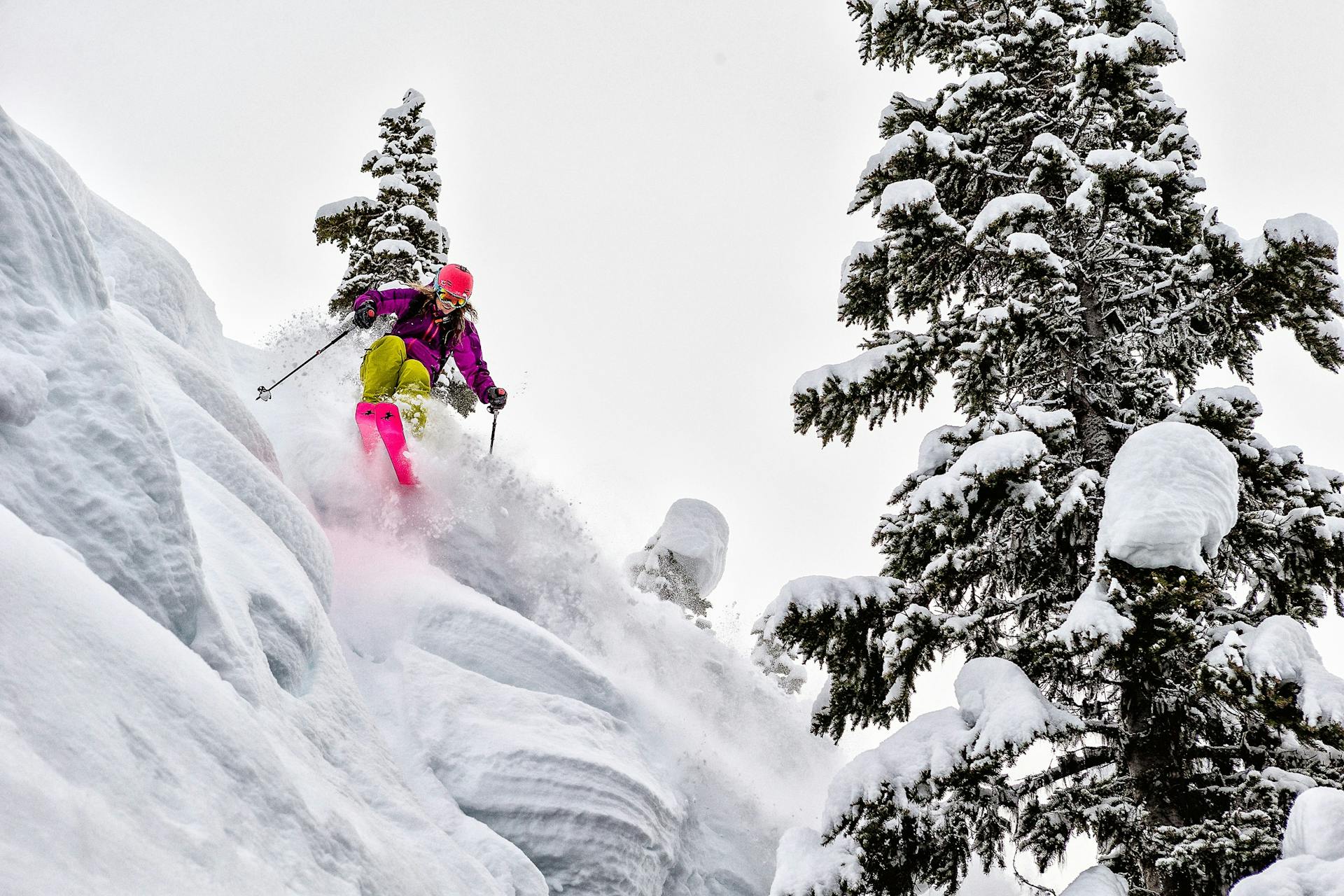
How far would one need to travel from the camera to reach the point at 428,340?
12.8 m

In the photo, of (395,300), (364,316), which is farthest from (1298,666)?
(395,300)

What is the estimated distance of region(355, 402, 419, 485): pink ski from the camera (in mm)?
11664

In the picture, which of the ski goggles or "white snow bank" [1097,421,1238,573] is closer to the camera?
"white snow bank" [1097,421,1238,573]

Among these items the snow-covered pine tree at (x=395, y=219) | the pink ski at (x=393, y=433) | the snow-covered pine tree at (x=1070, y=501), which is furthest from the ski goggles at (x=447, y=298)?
the snow-covered pine tree at (x=1070, y=501)

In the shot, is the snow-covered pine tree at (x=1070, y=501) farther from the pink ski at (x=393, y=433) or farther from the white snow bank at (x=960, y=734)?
the pink ski at (x=393, y=433)

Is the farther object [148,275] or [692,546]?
[692,546]

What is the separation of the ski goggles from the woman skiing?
11 mm

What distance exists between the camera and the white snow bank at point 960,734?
4770 millimetres

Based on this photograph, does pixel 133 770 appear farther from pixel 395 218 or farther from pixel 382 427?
pixel 395 218

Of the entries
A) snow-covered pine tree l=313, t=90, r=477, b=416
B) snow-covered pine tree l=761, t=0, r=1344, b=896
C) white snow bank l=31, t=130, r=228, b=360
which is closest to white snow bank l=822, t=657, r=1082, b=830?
snow-covered pine tree l=761, t=0, r=1344, b=896

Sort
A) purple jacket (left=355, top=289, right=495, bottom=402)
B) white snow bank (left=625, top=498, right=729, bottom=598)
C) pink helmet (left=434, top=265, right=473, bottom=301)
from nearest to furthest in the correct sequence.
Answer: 1. purple jacket (left=355, top=289, right=495, bottom=402)
2. pink helmet (left=434, top=265, right=473, bottom=301)
3. white snow bank (left=625, top=498, right=729, bottom=598)

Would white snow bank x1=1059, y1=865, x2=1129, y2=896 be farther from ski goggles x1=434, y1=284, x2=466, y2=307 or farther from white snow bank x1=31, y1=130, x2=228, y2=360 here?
white snow bank x1=31, y1=130, x2=228, y2=360

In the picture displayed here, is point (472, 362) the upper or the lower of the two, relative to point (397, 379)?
upper

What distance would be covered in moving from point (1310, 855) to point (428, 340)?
11.7m
